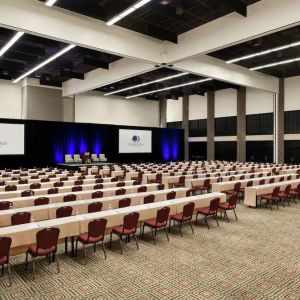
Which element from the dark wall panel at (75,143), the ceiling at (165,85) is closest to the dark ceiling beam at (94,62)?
the ceiling at (165,85)

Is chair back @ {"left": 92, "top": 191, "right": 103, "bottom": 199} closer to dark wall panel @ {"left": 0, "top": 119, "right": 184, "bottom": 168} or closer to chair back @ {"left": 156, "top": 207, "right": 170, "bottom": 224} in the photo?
chair back @ {"left": 156, "top": 207, "right": 170, "bottom": 224}

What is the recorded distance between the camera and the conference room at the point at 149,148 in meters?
5.23

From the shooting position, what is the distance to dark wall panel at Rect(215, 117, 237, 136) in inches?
1049

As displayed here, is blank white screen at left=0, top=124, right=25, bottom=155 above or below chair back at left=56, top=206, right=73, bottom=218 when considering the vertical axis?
above

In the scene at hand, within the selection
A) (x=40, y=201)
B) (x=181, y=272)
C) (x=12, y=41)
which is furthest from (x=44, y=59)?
(x=181, y=272)

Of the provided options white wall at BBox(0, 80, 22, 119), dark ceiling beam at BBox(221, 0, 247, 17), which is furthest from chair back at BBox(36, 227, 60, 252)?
white wall at BBox(0, 80, 22, 119)

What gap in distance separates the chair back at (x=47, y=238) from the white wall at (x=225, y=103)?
23.6 meters

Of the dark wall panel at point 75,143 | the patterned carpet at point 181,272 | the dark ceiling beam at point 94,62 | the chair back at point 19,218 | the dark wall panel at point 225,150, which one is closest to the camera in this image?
the patterned carpet at point 181,272

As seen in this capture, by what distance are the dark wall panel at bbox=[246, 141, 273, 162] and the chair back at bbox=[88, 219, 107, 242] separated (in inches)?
824

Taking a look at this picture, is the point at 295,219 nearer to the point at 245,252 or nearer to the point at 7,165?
the point at 245,252

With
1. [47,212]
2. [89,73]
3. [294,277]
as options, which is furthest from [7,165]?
[294,277]

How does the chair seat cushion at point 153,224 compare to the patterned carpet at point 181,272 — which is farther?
the chair seat cushion at point 153,224

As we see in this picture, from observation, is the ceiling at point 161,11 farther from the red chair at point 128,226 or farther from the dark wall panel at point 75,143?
the dark wall panel at point 75,143

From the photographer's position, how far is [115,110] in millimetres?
29406
